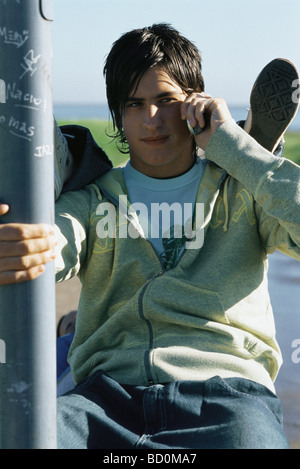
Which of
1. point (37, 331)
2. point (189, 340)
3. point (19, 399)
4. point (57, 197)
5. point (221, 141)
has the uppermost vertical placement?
point (221, 141)

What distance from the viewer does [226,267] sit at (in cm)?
221

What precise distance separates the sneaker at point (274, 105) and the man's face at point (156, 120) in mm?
283

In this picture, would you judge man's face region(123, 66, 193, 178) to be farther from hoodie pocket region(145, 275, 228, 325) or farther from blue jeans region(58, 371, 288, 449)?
blue jeans region(58, 371, 288, 449)

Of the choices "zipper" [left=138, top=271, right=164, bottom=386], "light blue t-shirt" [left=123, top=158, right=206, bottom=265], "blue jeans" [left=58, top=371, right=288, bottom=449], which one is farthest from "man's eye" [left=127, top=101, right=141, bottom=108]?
"blue jeans" [left=58, top=371, right=288, bottom=449]

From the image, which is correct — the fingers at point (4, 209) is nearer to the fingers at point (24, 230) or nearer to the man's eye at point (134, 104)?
the fingers at point (24, 230)

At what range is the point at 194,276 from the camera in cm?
222

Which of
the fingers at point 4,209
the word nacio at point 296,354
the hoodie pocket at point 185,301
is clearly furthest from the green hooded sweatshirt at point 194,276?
the word nacio at point 296,354

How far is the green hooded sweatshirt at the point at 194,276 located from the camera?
206cm

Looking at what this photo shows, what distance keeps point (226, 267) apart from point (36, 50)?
115cm

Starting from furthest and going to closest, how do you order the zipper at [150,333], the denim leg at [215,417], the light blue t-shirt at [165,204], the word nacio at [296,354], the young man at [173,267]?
the word nacio at [296,354] < the light blue t-shirt at [165,204] < the zipper at [150,333] < the young man at [173,267] < the denim leg at [215,417]

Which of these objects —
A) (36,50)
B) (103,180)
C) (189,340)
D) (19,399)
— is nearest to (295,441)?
(189,340)

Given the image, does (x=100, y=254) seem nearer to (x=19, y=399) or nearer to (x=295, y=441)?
(x=19, y=399)

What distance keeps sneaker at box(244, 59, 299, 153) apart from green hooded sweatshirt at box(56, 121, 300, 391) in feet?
0.80

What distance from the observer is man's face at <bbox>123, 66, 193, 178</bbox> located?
232 cm
